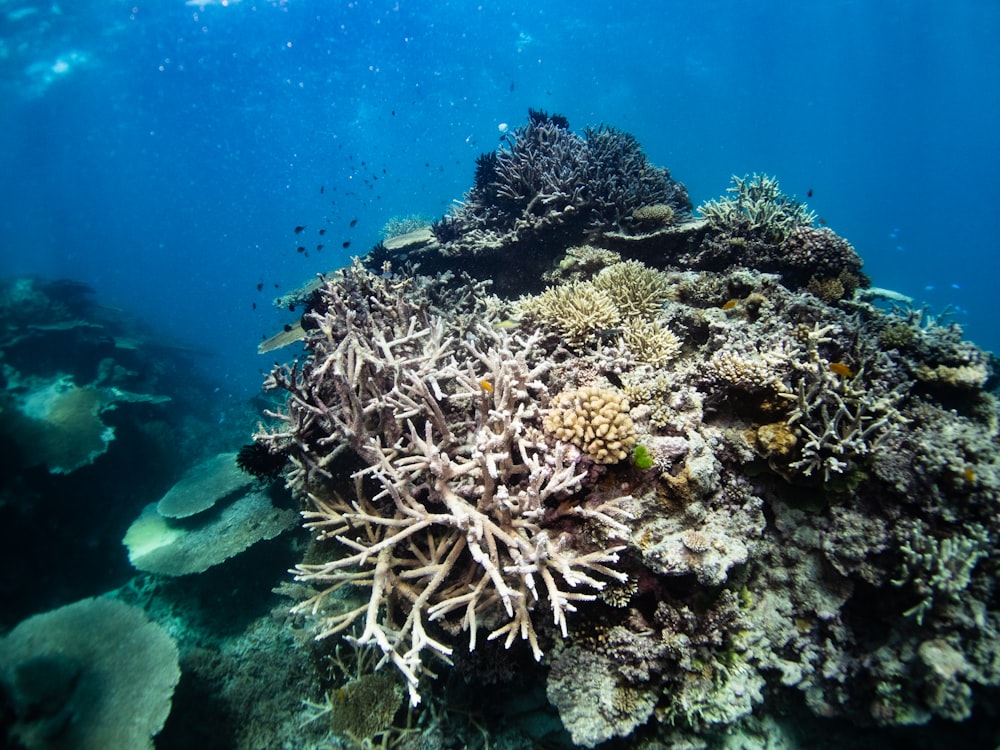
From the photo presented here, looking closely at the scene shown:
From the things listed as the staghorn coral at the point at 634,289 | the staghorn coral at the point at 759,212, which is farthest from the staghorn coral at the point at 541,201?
the staghorn coral at the point at 634,289

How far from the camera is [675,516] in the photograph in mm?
3252

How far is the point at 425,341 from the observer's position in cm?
476

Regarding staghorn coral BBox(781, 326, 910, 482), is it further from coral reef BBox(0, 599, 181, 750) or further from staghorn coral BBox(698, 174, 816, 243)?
coral reef BBox(0, 599, 181, 750)

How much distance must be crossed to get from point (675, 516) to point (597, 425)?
2.91 ft

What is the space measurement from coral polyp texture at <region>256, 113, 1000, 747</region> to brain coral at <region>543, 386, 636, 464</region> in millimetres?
16

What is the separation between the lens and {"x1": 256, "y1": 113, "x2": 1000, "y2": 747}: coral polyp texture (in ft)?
9.87

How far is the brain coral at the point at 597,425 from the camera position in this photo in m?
3.19

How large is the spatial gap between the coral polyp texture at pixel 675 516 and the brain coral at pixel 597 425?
0.02 metres

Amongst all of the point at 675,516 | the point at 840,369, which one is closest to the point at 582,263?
the point at 840,369

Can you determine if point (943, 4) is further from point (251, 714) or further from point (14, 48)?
point (14, 48)

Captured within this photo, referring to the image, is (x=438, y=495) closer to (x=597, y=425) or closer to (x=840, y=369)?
(x=597, y=425)

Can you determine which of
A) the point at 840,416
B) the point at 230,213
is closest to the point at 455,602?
the point at 840,416

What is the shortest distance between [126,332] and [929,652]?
26227 mm

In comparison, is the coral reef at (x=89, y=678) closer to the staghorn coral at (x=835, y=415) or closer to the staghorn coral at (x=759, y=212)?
the staghorn coral at (x=835, y=415)
